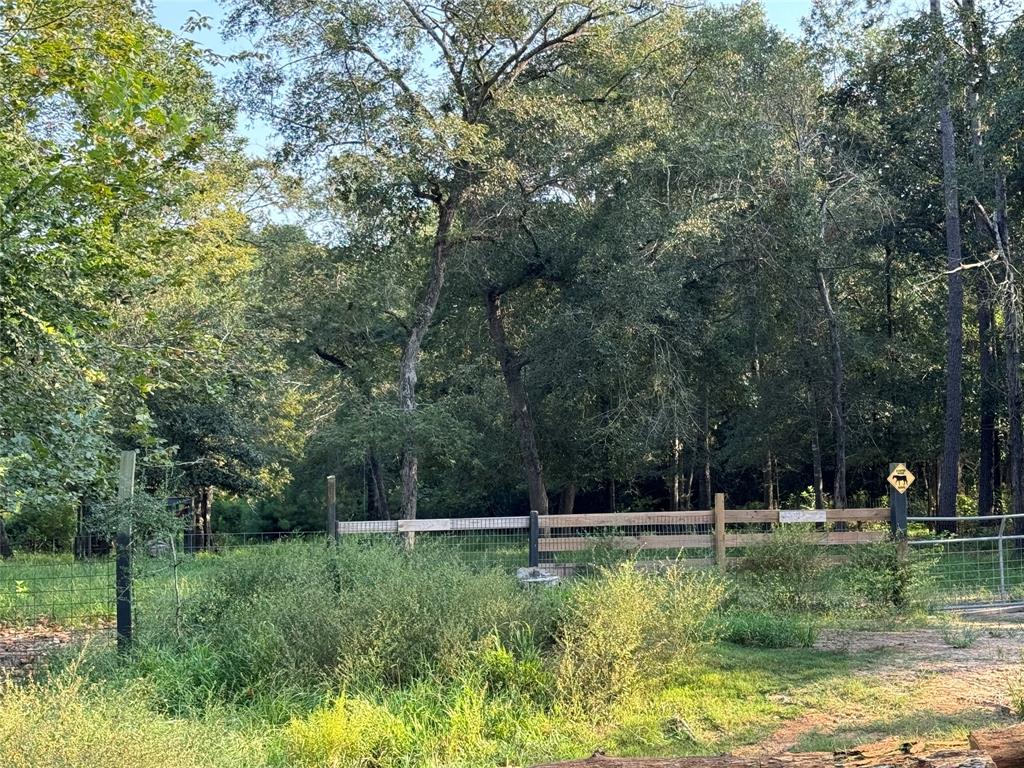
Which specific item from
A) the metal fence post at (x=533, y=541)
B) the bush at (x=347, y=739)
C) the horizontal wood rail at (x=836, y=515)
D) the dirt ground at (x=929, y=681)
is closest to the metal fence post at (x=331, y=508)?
the metal fence post at (x=533, y=541)

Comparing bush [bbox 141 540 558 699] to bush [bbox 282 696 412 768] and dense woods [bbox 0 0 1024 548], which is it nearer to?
bush [bbox 282 696 412 768]

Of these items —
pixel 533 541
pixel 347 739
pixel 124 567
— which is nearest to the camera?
pixel 347 739

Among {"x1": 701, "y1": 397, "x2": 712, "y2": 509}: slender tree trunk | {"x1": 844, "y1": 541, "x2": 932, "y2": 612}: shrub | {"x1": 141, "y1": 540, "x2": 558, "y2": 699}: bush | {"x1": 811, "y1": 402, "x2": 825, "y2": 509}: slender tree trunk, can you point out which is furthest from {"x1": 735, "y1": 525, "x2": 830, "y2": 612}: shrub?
{"x1": 701, "y1": 397, "x2": 712, "y2": 509}: slender tree trunk

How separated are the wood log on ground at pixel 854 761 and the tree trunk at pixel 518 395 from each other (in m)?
19.3

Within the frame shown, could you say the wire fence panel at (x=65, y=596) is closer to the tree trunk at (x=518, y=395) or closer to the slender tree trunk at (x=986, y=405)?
the tree trunk at (x=518, y=395)

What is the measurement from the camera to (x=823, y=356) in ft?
78.8

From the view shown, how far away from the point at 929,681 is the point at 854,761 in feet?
13.3

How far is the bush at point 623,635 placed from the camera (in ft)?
20.6

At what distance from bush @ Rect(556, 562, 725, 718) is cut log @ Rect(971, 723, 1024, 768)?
2.77m

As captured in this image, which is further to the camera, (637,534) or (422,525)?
(637,534)

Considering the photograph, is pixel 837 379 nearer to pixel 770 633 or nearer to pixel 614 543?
pixel 614 543

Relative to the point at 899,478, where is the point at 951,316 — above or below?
above

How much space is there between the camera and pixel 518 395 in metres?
23.8

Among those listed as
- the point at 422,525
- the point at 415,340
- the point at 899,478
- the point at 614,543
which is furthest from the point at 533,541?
the point at 415,340
